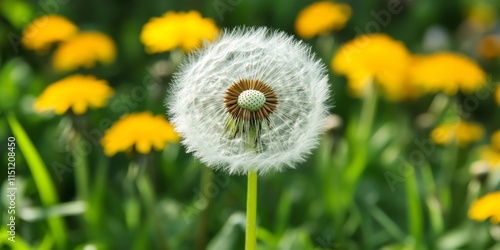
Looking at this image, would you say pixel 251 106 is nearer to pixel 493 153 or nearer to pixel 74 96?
pixel 74 96

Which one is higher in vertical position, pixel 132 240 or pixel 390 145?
pixel 390 145

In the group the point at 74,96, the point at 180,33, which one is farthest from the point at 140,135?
the point at 180,33

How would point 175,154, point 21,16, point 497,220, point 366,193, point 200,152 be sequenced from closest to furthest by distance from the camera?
1. point 200,152
2. point 497,220
3. point 366,193
4. point 175,154
5. point 21,16

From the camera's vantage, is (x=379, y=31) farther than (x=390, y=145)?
Yes

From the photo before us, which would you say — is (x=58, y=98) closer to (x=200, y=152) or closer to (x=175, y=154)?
(x=175, y=154)

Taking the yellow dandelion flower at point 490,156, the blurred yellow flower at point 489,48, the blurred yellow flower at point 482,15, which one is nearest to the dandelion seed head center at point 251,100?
the yellow dandelion flower at point 490,156

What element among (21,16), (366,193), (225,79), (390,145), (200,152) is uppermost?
(21,16)

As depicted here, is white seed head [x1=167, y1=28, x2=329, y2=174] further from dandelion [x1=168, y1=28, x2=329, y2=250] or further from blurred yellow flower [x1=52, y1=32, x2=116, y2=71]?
blurred yellow flower [x1=52, y1=32, x2=116, y2=71]

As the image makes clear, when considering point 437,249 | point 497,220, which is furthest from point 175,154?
point 497,220
